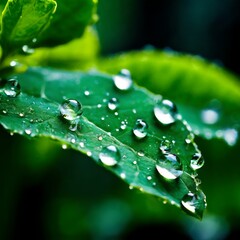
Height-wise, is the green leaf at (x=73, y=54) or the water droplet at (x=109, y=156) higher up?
the water droplet at (x=109, y=156)

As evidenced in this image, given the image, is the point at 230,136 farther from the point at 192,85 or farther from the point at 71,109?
the point at 71,109

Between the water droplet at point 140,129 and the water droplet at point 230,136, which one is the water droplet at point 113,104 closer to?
the water droplet at point 140,129

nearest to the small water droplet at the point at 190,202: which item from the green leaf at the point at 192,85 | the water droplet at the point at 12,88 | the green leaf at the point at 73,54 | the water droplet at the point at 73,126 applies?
the water droplet at the point at 73,126

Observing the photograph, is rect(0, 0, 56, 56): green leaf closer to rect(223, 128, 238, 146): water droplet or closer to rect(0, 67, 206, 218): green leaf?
rect(0, 67, 206, 218): green leaf

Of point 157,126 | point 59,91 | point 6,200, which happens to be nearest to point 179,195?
point 157,126

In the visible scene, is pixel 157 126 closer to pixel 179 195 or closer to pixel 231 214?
pixel 179 195

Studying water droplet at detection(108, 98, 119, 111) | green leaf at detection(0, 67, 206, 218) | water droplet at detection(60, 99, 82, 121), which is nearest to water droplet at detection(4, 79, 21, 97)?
green leaf at detection(0, 67, 206, 218)
